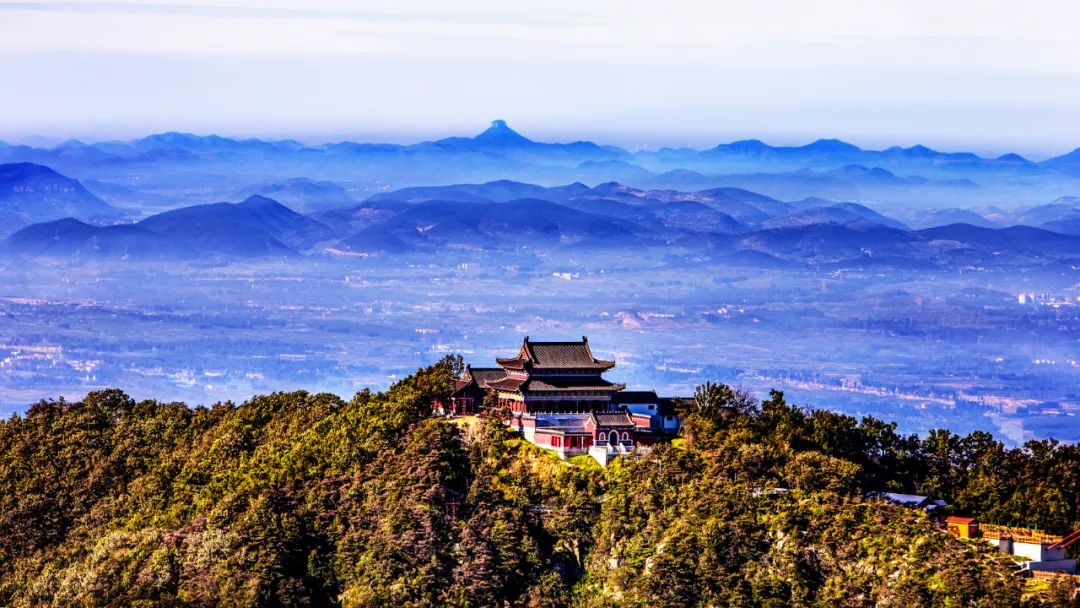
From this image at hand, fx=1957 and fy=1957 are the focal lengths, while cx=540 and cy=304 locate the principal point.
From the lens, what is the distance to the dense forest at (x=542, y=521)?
82812mm

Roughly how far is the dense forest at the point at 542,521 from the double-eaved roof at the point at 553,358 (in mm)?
3129

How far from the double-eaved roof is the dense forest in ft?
10.3

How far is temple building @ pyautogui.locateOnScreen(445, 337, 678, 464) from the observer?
9738cm

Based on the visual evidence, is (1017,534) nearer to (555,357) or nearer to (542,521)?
(542,521)

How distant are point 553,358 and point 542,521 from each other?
1372 centimetres

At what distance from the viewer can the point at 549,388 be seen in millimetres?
100562

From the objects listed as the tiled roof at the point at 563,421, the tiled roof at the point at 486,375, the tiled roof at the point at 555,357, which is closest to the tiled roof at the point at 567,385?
the tiled roof at the point at 555,357

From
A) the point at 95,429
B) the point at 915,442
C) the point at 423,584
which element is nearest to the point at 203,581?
the point at 423,584

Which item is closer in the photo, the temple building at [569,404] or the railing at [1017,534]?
the railing at [1017,534]

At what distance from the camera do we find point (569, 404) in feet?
331

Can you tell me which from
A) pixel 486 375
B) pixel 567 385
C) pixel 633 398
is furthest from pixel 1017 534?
pixel 486 375

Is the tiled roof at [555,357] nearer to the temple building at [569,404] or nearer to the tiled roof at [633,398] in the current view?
the temple building at [569,404]

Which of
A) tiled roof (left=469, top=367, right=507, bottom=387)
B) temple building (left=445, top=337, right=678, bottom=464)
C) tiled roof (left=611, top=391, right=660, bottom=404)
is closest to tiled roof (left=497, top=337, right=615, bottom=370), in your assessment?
temple building (left=445, top=337, right=678, bottom=464)

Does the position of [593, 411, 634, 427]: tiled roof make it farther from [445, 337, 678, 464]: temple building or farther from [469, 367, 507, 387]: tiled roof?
[469, 367, 507, 387]: tiled roof
